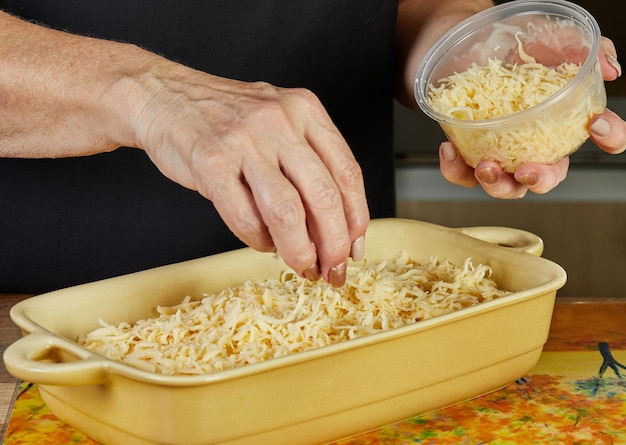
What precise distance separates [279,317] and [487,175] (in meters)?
0.31

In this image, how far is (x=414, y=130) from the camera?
247 cm

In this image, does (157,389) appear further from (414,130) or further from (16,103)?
(414,130)

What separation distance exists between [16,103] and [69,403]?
0.34 m

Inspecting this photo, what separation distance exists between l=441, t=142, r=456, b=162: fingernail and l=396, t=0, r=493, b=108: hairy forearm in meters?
0.30

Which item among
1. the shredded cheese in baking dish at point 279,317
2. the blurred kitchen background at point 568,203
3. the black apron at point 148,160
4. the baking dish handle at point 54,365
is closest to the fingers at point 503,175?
the shredded cheese in baking dish at point 279,317

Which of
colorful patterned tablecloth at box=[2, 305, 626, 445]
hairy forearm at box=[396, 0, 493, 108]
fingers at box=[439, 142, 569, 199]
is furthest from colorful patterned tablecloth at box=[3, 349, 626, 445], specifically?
hairy forearm at box=[396, 0, 493, 108]

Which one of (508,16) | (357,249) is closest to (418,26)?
(508,16)

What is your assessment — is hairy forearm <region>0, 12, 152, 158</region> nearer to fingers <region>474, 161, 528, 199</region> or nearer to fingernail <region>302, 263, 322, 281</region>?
fingernail <region>302, 263, 322, 281</region>

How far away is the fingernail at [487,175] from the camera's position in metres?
1.02

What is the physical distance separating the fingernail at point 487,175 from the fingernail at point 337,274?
0.26 m

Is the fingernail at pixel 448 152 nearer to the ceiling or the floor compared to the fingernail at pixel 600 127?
nearer to the floor

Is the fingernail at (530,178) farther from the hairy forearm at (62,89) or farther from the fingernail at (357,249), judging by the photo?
the hairy forearm at (62,89)

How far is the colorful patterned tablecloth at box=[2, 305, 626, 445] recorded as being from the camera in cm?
86

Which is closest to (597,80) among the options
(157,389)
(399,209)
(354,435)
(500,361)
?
(500,361)
